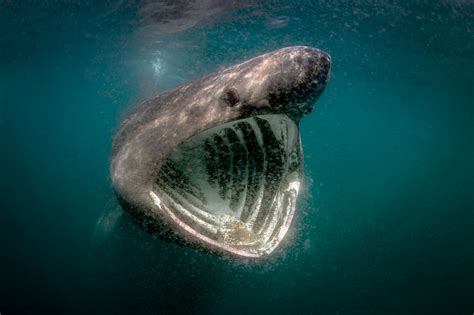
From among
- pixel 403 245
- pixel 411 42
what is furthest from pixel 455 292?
pixel 411 42

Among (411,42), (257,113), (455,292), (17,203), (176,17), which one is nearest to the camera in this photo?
(257,113)

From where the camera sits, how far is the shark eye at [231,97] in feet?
8.56

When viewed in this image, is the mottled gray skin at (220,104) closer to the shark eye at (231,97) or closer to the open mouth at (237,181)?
the shark eye at (231,97)

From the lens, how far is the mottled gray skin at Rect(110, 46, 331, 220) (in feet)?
8.00

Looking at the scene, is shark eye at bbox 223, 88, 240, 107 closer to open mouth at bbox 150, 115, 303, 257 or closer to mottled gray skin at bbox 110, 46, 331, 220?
mottled gray skin at bbox 110, 46, 331, 220

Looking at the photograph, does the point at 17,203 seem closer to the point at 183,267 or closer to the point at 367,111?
the point at 183,267

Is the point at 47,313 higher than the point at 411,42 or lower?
lower

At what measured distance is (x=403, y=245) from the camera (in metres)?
28.6

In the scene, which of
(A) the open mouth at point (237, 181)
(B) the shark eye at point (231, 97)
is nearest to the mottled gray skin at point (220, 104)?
(B) the shark eye at point (231, 97)

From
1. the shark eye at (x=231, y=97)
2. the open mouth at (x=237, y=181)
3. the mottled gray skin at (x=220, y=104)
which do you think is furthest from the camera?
the open mouth at (x=237, y=181)

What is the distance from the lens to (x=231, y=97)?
2.63 meters

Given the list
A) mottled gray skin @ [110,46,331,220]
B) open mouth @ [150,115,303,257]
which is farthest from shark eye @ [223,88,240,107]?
open mouth @ [150,115,303,257]

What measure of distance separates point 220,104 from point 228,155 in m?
0.89

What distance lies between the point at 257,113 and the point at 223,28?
494 inches
